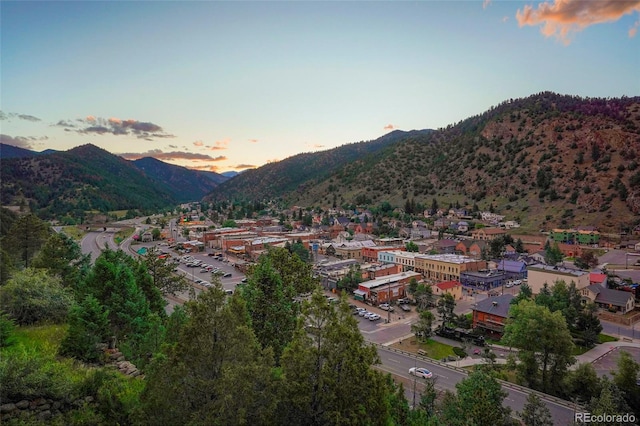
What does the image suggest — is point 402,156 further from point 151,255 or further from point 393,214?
point 151,255

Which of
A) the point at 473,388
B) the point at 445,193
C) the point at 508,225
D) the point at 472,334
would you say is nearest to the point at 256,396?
the point at 473,388

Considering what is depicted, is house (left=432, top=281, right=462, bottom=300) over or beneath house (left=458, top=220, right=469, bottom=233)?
beneath

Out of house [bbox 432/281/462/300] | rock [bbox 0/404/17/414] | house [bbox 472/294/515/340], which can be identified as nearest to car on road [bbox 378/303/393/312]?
→ house [bbox 432/281/462/300]

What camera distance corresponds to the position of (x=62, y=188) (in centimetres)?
13762

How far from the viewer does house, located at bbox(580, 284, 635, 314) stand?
116 feet

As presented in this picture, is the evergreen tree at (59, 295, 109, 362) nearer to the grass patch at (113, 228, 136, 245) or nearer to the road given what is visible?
the road

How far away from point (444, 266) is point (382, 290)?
44.3 feet

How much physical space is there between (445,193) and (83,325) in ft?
→ 351

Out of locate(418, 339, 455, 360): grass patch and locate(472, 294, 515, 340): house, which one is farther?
locate(472, 294, 515, 340): house

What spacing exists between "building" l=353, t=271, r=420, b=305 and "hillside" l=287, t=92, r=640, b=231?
1825 inches

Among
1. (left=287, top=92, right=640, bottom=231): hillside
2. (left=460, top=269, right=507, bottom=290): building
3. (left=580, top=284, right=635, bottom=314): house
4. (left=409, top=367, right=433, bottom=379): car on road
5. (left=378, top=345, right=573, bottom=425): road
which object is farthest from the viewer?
(left=287, top=92, right=640, bottom=231): hillside

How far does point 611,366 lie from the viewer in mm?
25078

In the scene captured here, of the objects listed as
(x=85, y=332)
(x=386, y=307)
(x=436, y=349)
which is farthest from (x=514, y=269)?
(x=85, y=332)

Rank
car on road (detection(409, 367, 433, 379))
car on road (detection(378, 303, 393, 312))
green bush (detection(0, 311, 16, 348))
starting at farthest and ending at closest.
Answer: car on road (detection(378, 303, 393, 312))
car on road (detection(409, 367, 433, 379))
green bush (detection(0, 311, 16, 348))
